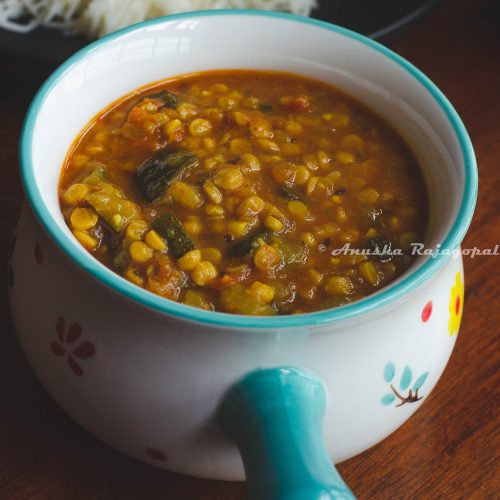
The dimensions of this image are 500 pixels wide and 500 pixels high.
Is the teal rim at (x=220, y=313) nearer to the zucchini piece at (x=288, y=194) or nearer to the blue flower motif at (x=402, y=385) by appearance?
the blue flower motif at (x=402, y=385)

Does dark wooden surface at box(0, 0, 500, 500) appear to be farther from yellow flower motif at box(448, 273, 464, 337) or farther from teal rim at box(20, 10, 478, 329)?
teal rim at box(20, 10, 478, 329)

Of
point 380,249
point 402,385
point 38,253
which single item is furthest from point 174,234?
point 402,385

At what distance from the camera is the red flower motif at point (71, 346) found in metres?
1.27

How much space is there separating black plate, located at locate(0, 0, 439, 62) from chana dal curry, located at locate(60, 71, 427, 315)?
64cm

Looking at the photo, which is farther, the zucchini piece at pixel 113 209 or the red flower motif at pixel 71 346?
the zucchini piece at pixel 113 209

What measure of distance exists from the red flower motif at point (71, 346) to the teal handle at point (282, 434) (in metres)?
0.24

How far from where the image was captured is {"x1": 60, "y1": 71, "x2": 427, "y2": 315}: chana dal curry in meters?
1.37

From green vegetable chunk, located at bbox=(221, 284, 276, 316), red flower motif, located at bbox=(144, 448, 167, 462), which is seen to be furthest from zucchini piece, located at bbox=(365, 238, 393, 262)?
red flower motif, located at bbox=(144, 448, 167, 462)

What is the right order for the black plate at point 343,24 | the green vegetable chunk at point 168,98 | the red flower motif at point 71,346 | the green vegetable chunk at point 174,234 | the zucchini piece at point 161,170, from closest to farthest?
the red flower motif at point 71,346 < the green vegetable chunk at point 174,234 < the zucchini piece at point 161,170 < the green vegetable chunk at point 168,98 < the black plate at point 343,24

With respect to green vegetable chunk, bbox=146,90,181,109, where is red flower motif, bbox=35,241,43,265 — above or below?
below

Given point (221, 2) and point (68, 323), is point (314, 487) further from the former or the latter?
point (221, 2)

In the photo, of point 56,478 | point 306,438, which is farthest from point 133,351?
point 56,478

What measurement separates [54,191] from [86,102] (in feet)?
0.82

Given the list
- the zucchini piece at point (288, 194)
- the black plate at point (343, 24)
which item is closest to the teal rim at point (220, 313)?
the zucchini piece at point (288, 194)
